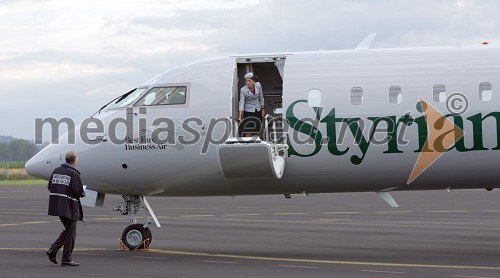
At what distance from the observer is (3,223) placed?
33844mm

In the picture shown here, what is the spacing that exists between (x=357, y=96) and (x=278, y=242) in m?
5.90

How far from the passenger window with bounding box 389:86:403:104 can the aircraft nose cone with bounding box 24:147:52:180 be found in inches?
305

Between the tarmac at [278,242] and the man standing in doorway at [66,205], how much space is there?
16.6 inches

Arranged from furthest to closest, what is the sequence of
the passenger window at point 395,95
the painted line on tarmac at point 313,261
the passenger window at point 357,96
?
the passenger window at point 357,96
the passenger window at point 395,95
the painted line on tarmac at point 313,261

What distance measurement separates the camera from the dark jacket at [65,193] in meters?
19.7

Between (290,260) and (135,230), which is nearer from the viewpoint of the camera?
(290,260)

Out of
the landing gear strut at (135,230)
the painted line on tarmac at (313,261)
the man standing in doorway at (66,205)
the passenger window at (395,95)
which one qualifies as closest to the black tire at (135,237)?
the landing gear strut at (135,230)

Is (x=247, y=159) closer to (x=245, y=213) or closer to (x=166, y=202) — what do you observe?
(x=245, y=213)

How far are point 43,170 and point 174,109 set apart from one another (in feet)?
10.7

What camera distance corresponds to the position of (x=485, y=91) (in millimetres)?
20719

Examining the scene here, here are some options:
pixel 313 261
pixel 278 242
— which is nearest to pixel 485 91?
pixel 313 261

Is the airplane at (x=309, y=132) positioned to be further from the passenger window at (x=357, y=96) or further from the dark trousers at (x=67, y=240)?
the dark trousers at (x=67, y=240)

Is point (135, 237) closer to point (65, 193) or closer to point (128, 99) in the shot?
point (128, 99)

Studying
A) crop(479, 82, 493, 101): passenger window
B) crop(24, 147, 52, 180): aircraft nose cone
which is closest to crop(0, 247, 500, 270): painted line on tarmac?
crop(24, 147, 52, 180): aircraft nose cone
